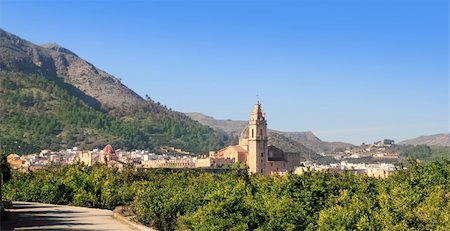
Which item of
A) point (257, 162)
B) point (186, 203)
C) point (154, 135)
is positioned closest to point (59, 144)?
point (154, 135)

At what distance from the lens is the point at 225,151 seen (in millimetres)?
102438

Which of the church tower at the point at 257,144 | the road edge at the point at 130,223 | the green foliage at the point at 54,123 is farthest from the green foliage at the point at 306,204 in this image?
the green foliage at the point at 54,123

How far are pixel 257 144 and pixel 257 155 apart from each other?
1542 millimetres

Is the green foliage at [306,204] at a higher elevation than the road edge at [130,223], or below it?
higher

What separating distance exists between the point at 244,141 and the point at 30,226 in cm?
8391

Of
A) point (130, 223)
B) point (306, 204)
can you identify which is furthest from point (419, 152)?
point (306, 204)

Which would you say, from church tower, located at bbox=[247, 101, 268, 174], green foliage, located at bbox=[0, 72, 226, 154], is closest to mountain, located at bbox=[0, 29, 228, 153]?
green foliage, located at bbox=[0, 72, 226, 154]

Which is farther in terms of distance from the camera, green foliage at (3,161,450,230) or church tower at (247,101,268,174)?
church tower at (247,101,268,174)

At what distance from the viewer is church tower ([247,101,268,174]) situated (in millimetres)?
92562

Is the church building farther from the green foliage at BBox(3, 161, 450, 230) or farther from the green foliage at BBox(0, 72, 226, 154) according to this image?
the green foliage at BBox(3, 161, 450, 230)

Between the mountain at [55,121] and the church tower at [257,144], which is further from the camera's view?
the mountain at [55,121]

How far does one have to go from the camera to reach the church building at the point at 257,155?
92.8m

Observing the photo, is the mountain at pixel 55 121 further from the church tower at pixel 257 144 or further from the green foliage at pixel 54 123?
the church tower at pixel 257 144

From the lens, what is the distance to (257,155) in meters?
92.9
